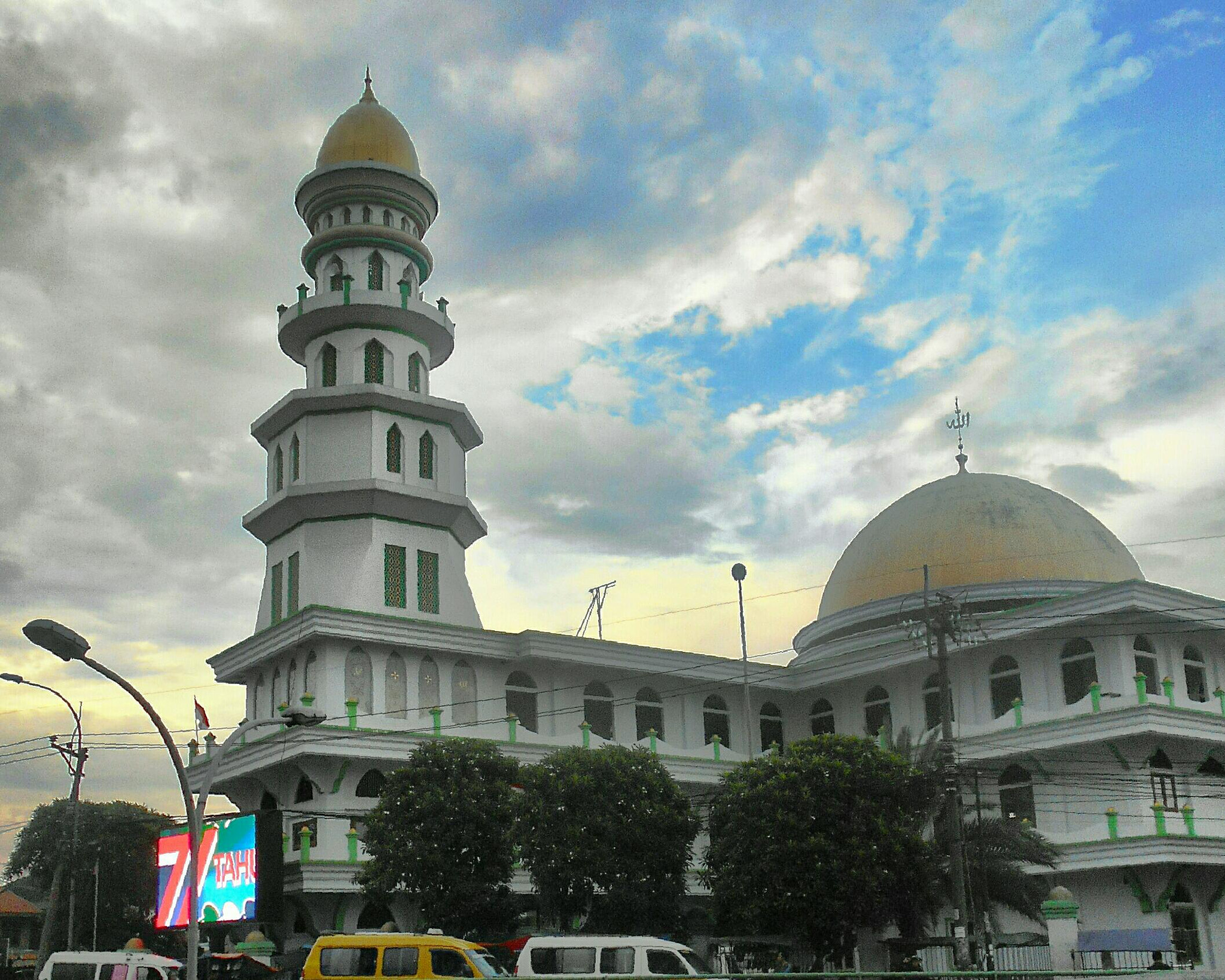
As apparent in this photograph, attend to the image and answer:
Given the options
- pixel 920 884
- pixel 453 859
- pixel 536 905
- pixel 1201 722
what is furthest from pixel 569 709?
pixel 1201 722

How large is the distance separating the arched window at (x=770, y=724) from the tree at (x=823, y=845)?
16.8m

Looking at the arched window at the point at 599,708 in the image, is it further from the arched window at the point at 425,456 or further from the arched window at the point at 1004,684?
the arched window at the point at 1004,684

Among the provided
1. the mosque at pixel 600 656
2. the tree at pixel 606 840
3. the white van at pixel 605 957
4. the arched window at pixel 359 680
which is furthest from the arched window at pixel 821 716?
the white van at pixel 605 957

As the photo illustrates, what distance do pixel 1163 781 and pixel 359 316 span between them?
1265 inches

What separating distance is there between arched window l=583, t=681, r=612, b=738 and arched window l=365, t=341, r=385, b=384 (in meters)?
13.8

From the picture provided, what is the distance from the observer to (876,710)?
55000mm

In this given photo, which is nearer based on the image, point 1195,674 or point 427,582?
point 1195,674

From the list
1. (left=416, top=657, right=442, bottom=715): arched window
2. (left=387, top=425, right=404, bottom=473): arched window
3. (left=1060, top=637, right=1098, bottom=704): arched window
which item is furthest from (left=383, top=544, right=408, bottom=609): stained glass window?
(left=1060, top=637, right=1098, bottom=704): arched window

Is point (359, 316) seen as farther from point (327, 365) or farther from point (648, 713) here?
point (648, 713)

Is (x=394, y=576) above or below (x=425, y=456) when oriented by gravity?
below

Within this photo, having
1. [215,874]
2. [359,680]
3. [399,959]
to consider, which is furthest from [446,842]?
[399,959]

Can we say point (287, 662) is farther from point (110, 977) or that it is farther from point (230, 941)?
point (110, 977)

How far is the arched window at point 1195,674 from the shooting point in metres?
49.6

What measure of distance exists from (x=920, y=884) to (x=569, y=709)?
17.1 meters
